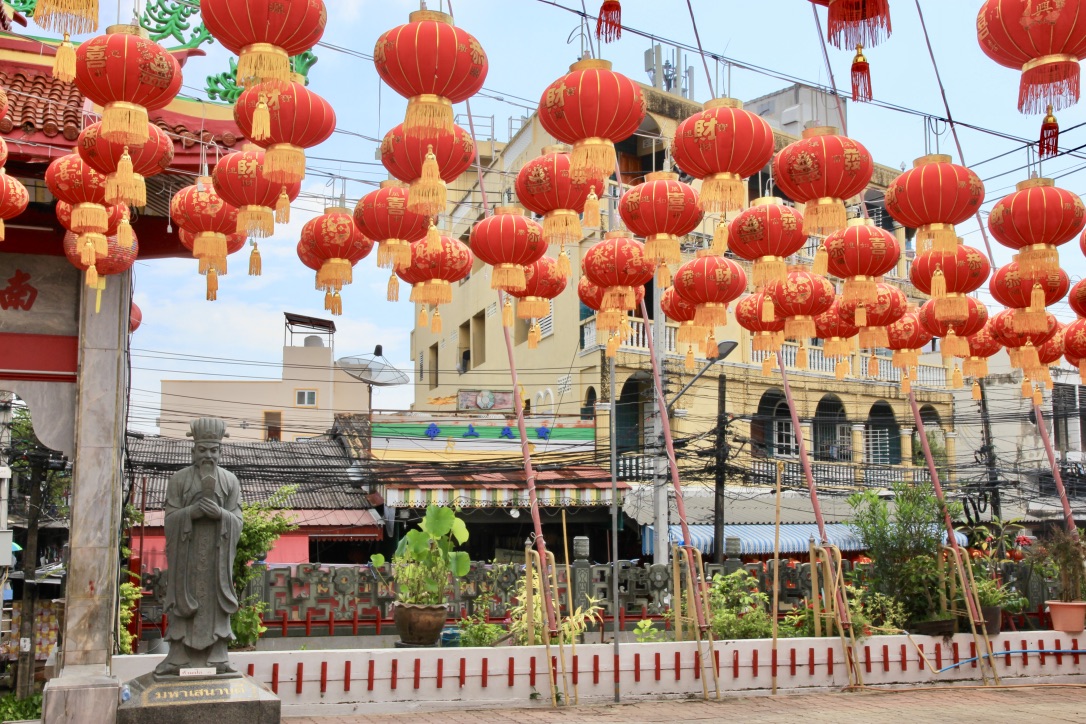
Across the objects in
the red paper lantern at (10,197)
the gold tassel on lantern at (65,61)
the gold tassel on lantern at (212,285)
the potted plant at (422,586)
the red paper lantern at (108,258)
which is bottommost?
the potted plant at (422,586)

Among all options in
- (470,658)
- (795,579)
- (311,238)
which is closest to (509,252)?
(311,238)

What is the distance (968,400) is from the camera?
30094mm

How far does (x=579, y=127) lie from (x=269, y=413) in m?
28.3

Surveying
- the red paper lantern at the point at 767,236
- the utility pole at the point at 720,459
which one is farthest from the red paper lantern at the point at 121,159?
the utility pole at the point at 720,459

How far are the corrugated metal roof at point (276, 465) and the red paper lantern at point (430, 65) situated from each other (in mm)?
14331

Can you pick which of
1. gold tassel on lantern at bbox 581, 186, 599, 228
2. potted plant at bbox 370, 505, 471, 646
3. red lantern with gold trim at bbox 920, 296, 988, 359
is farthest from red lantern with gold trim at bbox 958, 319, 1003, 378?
potted plant at bbox 370, 505, 471, 646

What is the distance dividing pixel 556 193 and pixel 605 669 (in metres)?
5.33

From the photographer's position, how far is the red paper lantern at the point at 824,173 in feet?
28.4

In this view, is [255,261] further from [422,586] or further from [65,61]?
[422,586]

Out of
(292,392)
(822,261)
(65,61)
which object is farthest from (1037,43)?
(292,392)

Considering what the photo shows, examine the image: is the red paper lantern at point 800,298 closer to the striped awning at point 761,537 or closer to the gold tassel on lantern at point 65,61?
the gold tassel on lantern at point 65,61

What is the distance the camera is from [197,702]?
7.78 meters

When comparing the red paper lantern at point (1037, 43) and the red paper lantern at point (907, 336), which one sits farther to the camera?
the red paper lantern at point (907, 336)

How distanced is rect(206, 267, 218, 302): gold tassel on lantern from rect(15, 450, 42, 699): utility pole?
4833 millimetres
